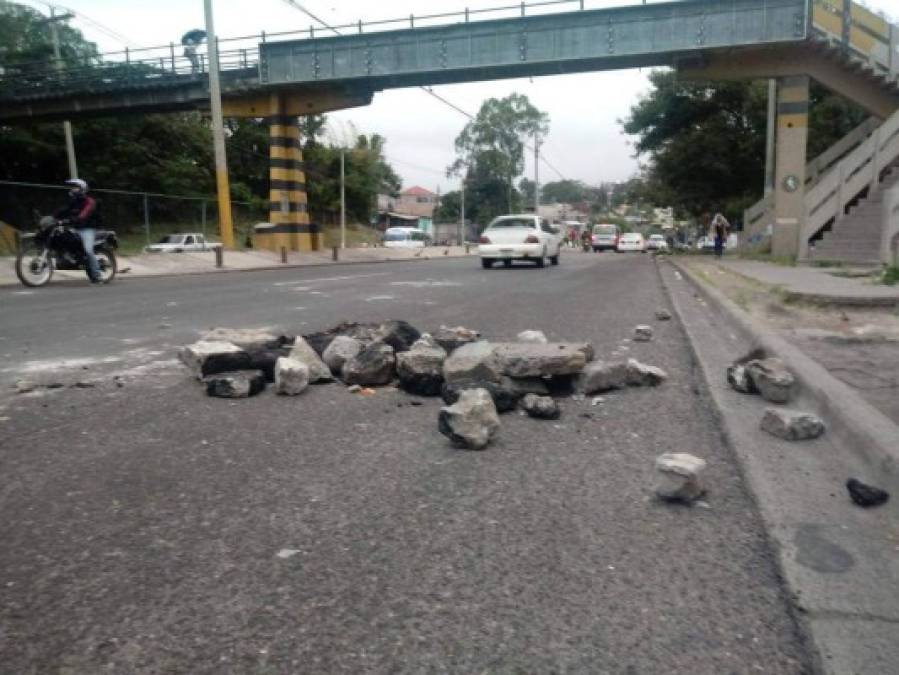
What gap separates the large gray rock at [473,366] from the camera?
383 centimetres

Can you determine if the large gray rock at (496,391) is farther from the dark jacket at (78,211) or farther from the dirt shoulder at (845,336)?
the dark jacket at (78,211)

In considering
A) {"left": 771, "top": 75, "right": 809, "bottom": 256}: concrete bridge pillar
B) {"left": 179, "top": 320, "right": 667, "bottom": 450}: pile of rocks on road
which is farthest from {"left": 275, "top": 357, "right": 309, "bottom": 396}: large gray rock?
{"left": 771, "top": 75, "right": 809, "bottom": 256}: concrete bridge pillar

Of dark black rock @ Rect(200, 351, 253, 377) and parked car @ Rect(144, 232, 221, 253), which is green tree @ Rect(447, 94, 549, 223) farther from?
dark black rock @ Rect(200, 351, 253, 377)

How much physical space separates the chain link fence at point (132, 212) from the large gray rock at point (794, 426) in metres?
25.3

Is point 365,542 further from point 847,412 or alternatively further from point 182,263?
point 182,263

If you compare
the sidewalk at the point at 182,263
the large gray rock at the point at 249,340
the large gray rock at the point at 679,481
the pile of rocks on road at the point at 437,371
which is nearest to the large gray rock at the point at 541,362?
the pile of rocks on road at the point at 437,371

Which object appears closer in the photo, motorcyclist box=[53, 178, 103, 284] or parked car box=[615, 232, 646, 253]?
motorcyclist box=[53, 178, 103, 284]


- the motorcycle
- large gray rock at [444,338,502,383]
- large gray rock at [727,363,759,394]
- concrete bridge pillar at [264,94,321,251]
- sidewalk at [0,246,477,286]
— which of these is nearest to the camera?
large gray rock at [444,338,502,383]

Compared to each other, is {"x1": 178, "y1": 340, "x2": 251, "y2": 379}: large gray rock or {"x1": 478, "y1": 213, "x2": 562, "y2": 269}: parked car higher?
{"x1": 478, "y1": 213, "x2": 562, "y2": 269}: parked car

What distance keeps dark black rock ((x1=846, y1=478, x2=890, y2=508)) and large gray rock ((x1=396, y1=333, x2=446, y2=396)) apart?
2198 millimetres

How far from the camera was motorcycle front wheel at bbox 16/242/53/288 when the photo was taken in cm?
1226

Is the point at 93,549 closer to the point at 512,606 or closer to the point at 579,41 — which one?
the point at 512,606

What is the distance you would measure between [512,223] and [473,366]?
50.4ft

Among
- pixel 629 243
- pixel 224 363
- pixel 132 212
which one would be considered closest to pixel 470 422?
pixel 224 363
